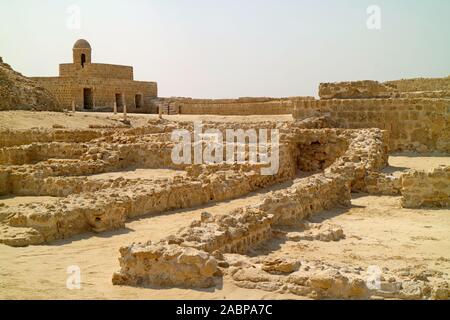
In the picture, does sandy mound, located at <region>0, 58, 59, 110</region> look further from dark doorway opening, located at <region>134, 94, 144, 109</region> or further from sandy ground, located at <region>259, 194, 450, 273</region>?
sandy ground, located at <region>259, 194, 450, 273</region>

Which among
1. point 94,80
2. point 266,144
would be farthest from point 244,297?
point 94,80

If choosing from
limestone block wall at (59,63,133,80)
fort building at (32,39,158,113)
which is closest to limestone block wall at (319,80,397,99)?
fort building at (32,39,158,113)

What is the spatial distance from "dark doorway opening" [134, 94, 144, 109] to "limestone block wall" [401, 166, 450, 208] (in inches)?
1085

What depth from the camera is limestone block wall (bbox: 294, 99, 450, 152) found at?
1683 centimetres

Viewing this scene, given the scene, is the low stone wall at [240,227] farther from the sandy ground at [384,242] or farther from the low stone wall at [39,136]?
the low stone wall at [39,136]

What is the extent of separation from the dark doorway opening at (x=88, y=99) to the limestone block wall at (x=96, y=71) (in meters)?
1.26

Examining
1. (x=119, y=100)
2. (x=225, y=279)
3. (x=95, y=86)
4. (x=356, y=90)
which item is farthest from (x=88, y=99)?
(x=225, y=279)

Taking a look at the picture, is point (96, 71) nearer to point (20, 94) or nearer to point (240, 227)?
point (20, 94)

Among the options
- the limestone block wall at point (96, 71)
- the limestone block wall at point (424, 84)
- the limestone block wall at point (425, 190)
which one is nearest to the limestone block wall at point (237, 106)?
the limestone block wall at point (424, 84)

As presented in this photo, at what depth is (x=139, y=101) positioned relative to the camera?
3609 cm

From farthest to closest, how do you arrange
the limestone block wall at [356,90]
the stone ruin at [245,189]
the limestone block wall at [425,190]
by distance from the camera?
the limestone block wall at [356,90], the limestone block wall at [425,190], the stone ruin at [245,189]

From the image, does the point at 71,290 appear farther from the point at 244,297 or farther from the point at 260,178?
the point at 260,178

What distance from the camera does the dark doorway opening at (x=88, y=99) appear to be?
1350 inches
